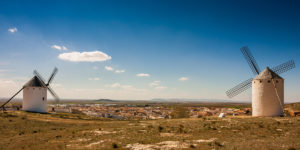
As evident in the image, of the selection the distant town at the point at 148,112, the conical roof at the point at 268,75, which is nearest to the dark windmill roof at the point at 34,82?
the distant town at the point at 148,112

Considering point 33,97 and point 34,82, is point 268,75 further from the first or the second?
point 34,82

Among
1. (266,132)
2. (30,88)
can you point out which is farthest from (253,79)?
(30,88)

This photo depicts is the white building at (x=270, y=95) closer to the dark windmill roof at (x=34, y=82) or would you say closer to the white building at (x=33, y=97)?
the white building at (x=33, y=97)

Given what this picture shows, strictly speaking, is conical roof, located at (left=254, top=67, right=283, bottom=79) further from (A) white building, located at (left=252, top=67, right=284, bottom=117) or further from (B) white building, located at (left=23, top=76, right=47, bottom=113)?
(B) white building, located at (left=23, top=76, right=47, bottom=113)

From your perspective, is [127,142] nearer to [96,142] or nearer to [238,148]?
[96,142]

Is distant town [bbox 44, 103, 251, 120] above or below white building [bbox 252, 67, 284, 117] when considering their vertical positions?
below

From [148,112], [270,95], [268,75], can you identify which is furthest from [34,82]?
[148,112]

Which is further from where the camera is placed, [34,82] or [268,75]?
[34,82]

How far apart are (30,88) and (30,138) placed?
937 inches

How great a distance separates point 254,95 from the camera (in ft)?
83.5

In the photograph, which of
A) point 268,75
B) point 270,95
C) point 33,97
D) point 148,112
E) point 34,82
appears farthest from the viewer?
point 148,112

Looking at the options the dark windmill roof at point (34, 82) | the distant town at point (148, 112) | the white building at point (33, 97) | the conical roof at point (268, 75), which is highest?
the conical roof at point (268, 75)

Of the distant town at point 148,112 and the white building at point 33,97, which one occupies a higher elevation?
the white building at point 33,97

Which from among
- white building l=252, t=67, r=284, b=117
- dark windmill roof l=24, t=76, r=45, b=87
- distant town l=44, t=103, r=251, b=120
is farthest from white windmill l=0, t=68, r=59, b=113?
white building l=252, t=67, r=284, b=117
